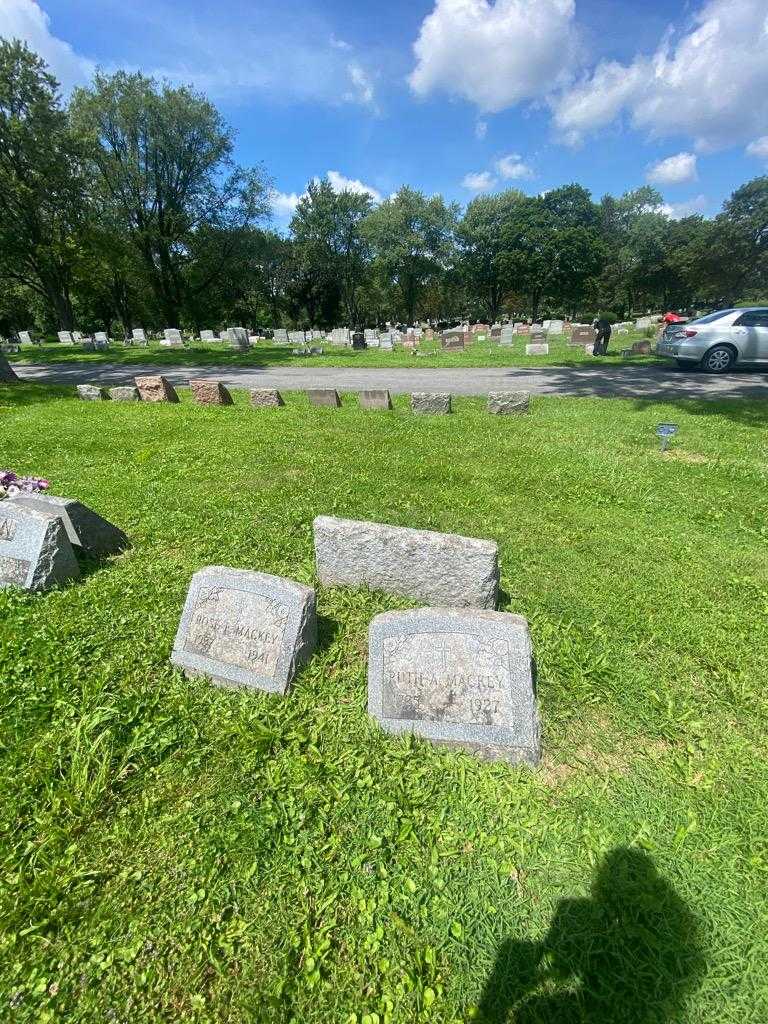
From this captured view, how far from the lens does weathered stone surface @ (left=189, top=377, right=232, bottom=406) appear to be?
10523 mm

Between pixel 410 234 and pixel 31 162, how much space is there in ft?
98.9

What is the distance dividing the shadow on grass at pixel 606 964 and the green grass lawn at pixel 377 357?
16.4m

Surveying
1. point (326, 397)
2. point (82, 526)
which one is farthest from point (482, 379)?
point (82, 526)

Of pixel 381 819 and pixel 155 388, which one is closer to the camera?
pixel 381 819

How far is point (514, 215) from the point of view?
48.2m

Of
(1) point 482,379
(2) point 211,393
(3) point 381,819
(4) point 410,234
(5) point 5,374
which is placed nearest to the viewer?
(3) point 381,819

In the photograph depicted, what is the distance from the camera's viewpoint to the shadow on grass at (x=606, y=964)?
4.88 ft

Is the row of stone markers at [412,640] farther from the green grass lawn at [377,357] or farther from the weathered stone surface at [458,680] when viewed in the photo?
the green grass lawn at [377,357]

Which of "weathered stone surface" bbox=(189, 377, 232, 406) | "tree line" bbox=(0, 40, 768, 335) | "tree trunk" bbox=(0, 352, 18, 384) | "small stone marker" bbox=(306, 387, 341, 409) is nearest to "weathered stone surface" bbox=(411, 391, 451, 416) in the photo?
"small stone marker" bbox=(306, 387, 341, 409)

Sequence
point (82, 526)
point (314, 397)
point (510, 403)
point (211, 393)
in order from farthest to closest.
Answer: point (211, 393) → point (314, 397) → point (510, 403) → point (82, 526)

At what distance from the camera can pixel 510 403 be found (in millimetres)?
8898

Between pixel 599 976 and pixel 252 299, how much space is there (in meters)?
55.7

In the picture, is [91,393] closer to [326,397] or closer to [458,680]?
[326,397]

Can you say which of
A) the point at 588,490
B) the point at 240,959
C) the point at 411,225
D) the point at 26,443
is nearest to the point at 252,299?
the point at 411,225
